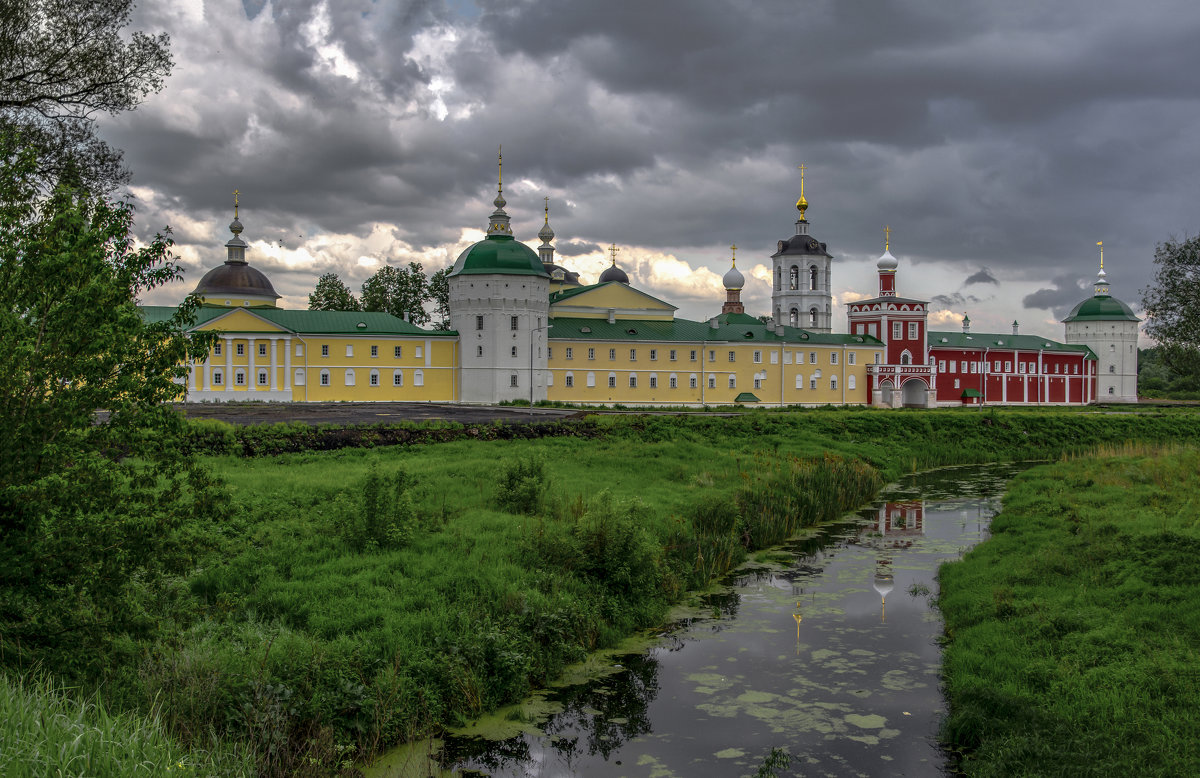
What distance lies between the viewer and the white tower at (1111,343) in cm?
8188

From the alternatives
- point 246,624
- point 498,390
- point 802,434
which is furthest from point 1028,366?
point 246,624

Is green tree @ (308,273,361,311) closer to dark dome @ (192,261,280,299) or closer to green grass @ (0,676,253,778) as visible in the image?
dark dome @ (192,261,280,299)

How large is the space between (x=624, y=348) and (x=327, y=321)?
1988 cm

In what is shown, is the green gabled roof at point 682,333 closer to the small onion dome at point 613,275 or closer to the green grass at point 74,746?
the small onion dome at point 613,275

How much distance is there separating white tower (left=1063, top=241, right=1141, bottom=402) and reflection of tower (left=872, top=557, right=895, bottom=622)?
77.4m

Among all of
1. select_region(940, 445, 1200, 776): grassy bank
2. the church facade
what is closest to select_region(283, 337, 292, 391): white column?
the church facade

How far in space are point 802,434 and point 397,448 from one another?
15417 millimetres

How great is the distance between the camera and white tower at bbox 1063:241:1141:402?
8188cm

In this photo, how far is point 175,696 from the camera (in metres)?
6.95

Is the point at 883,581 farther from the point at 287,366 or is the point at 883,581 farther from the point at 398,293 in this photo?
the point at 398,293

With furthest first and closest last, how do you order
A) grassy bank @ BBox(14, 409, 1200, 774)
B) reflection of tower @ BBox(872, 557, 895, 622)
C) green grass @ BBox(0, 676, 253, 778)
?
reflection of tower @ BBox(872, 557, 895, 622) < grassy bank @ BBox(14, 409, 1200, 774) < green grass @ BBox(0, 676, 253, 778)

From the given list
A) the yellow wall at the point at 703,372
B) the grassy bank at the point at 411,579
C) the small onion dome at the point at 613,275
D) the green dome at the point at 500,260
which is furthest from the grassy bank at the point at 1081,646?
the small onion dome at the point at 613,275

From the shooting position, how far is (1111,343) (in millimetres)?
82812

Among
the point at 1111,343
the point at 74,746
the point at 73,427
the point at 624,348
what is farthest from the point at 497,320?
the point at 1111,343
